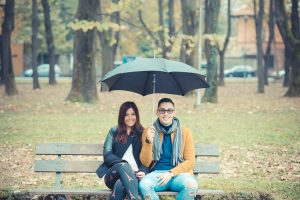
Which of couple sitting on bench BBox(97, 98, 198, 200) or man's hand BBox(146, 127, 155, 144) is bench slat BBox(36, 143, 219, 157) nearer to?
couple sitting on bench BBox(97, 98, 198, 200)

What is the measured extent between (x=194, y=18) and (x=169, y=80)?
22.8m

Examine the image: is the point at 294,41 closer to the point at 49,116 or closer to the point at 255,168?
the point at 49,116

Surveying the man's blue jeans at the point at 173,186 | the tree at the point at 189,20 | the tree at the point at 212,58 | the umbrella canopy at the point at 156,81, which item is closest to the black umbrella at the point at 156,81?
the umbrella canopy at the point at 156,81

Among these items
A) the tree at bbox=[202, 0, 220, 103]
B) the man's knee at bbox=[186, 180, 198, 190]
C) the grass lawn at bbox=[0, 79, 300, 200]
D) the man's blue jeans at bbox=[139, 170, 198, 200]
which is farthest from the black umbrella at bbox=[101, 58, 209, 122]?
the tree at bbox=[202, 0, 220, 103]

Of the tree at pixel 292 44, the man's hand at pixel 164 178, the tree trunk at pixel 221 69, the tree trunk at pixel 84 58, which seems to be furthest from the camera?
the tree trunk at pixel 221 69

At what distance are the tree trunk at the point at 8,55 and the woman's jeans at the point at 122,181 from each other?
21601 millimetres

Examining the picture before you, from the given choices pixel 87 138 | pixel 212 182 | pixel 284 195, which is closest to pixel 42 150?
pixel 212 182

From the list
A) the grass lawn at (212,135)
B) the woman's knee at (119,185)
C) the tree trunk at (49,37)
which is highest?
the tree trunk at (49,37)

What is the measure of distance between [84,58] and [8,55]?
22.8ft

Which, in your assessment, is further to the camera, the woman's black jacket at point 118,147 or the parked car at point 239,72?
the parked car at point 239,72

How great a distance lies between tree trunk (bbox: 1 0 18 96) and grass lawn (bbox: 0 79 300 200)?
2330mm

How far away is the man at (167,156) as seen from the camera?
7.06 m

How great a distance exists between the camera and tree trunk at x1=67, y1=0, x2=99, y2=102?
75.5 feet

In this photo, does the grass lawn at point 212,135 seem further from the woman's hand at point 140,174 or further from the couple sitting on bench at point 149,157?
the woman's hand at point 140,174
